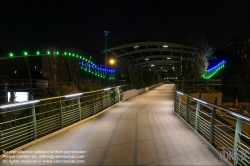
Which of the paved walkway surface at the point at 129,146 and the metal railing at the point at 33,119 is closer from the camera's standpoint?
the paved walkway surface at the point at 129,146

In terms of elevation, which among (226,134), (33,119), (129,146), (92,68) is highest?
(92,68)

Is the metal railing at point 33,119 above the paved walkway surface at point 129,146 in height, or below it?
above

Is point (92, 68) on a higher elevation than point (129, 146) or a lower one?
higher

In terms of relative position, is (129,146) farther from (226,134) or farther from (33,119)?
(33,119)

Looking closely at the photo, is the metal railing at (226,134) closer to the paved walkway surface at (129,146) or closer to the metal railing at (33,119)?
the paved walkway surface at (129,146)

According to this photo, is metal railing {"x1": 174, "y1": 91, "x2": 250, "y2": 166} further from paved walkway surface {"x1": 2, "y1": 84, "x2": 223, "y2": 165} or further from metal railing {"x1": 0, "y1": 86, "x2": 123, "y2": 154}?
metal railing {"x1": 0, "y1": 86, "x2": 123, "y2": 154}

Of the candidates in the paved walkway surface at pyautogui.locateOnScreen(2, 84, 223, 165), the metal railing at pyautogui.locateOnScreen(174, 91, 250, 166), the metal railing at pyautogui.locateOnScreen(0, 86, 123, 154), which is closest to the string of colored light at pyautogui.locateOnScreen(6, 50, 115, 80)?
the metal railing at pyautogui.locateOnScreen(0, 86, 123, 154)

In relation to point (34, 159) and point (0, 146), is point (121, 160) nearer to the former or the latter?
point (34, 159)

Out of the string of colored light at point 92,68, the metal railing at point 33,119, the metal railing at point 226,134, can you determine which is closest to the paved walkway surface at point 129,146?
the metal railing at point 226,134

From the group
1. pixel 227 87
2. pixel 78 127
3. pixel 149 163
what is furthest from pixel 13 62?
pixel 149 163

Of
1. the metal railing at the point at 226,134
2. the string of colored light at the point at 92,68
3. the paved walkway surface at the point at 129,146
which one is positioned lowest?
the paved walkway surface at the point at 129,146

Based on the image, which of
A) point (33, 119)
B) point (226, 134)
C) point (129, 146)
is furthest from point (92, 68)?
point (226, 134)

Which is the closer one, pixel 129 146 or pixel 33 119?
pixel 129 146

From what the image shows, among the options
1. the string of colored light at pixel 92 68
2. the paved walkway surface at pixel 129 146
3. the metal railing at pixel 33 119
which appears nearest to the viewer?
the paved walkway surface at pixel 129 146
